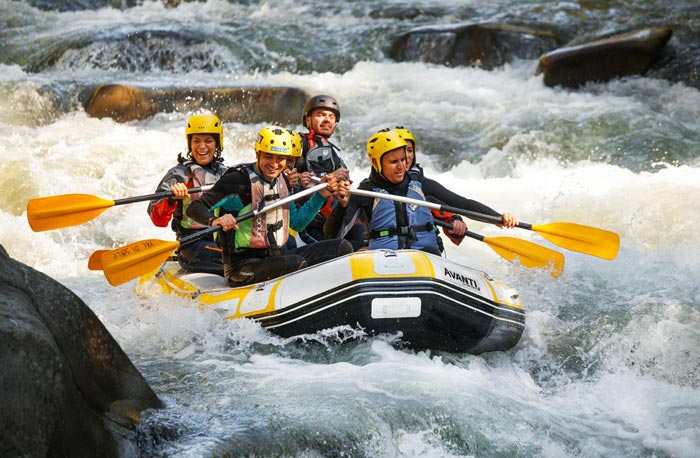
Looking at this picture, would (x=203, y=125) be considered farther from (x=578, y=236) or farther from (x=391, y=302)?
(x=578, y=236)

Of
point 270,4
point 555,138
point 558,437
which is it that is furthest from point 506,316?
point 270,4

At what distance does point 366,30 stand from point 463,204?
917 centimetres

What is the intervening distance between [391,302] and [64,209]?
2.10 metres

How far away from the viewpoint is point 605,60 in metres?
11.5

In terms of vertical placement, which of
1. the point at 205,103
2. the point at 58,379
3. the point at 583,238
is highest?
the point at 205,103

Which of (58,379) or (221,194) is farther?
(221,194)

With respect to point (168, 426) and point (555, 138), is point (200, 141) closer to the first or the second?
point (168, 426)

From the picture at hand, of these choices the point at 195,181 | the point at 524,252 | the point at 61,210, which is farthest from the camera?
the point at 195,181

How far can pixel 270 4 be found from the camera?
16.4 meters

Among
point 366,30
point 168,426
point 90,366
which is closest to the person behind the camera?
point 90,366

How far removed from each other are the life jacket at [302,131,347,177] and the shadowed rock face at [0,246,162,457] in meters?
2.94

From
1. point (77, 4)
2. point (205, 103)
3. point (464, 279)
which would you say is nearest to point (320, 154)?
point (464, 279)

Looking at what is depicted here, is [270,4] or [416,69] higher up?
[270,4]

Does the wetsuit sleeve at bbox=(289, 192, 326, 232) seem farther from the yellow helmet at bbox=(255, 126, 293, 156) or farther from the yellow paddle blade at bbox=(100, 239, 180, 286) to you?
the yellow paddle blade at bbox=(100, 239, 180, 286)
